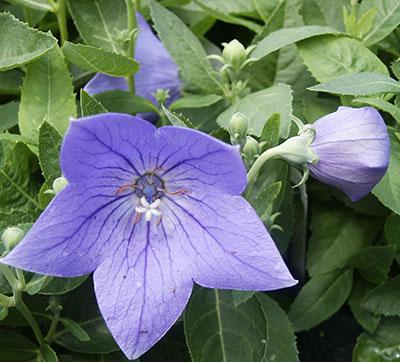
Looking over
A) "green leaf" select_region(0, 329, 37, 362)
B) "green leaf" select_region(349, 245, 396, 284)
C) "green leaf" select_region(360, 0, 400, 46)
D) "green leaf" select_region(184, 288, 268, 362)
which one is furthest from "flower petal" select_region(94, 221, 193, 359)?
"green leaf" select_region(360, 0, 400, 46)

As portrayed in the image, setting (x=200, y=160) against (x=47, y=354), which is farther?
(x=47, y=354)

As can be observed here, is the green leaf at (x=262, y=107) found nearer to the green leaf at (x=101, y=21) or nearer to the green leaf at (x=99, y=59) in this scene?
the green leaf at (x=99, y=59)

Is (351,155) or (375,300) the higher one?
(351,155)

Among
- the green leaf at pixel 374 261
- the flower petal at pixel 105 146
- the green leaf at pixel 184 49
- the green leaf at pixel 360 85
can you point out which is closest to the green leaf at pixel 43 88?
the green leaf at pixel 184 49

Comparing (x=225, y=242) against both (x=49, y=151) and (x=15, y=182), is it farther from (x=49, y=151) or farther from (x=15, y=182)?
(x=15, y=182)

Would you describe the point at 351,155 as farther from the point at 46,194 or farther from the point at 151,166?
the point at 46,194

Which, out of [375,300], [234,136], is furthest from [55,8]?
[375,300]

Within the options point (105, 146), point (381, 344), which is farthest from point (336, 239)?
point (105, 146)
